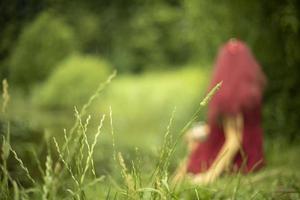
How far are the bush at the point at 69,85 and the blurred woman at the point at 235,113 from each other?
33.8 feet

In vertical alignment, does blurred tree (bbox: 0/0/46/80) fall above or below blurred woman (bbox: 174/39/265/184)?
above

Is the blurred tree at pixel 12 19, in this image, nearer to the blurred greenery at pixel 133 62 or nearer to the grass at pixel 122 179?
the blurred greenery at pixel 133 62

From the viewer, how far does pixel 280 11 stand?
5.84 m

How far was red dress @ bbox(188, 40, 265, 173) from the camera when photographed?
149 inches

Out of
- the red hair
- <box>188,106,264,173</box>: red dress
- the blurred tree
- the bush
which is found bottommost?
the bush

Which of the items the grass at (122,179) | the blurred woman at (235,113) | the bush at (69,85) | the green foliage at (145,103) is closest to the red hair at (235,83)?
the blurred woman at (235,113)

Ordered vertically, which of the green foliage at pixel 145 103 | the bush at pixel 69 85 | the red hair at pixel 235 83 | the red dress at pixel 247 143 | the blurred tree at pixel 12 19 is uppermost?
the blurred tree at pixel 12 19

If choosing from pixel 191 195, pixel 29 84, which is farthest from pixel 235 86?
pixel 29 84

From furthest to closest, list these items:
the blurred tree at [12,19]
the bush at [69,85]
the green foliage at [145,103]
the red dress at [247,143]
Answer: the bush at [69,85], the green foliage at [145,103], the red dress at [247,143], the blurred tree at [12,19]

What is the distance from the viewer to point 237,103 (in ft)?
12.3

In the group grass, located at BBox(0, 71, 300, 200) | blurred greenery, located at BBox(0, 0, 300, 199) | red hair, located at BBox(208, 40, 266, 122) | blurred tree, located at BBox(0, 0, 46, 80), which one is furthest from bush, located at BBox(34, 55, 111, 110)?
grass, located at BBox(0, 71, 300, 200)

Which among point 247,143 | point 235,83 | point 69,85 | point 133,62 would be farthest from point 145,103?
point 235,83

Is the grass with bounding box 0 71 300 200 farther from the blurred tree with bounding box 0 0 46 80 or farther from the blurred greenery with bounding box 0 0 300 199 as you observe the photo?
the blurred tree with bounding box 0 0 46 80

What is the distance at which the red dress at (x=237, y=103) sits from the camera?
3789 mm
